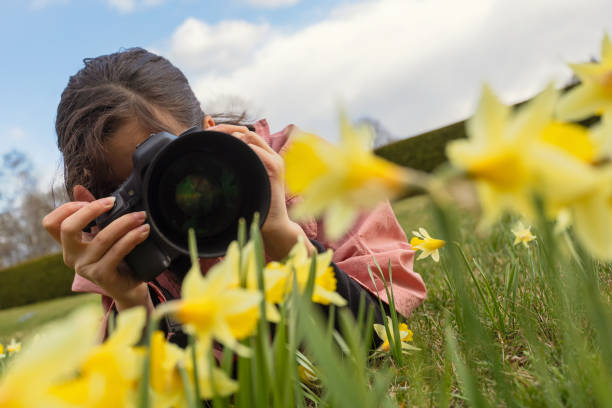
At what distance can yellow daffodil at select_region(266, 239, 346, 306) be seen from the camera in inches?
12.6

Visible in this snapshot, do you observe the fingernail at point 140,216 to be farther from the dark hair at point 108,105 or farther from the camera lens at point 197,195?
the dark hair at point 108,105

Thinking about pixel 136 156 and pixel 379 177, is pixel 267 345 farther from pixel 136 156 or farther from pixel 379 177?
pixel 136 156

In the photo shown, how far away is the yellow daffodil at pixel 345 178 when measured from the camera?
0.63 feet

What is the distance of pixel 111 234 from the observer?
2.41 ft

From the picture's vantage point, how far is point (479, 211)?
0.19 meters

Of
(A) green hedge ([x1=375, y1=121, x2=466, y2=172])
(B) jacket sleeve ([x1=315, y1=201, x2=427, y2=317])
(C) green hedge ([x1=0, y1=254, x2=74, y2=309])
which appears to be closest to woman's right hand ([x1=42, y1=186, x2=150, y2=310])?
(B) jacket sleeve ([x1=315, y1=201, x2=427, y2=317])

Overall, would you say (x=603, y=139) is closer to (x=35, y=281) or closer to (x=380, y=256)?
(x=380, y=256)

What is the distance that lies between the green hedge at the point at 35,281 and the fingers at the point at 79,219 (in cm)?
733

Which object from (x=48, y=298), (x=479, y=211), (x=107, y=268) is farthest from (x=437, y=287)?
(x=48, y=298)

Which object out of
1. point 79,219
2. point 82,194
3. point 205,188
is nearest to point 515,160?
point 205,188

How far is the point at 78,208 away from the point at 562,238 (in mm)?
714

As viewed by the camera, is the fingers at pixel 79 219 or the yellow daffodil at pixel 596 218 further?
the fingers at pixel 79 219

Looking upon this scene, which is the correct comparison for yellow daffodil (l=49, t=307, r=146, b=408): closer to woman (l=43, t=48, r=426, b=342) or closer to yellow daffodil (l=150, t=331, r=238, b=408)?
yellow daffodil (l=150, t=331, r=238, b=408)

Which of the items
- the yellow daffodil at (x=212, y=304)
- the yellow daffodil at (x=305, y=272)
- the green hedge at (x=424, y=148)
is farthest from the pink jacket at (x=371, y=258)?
the green hedge at (x=424, y=148)
